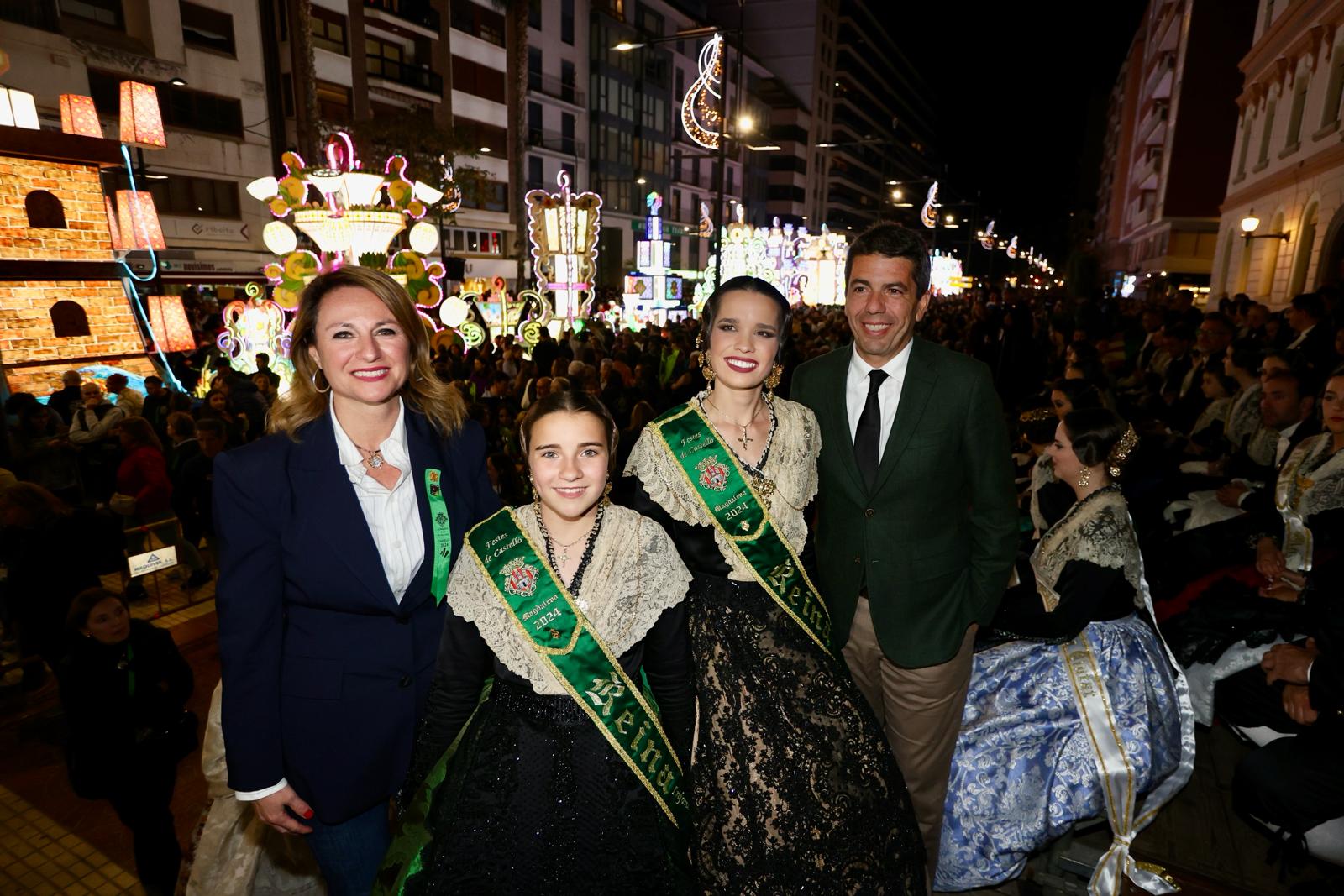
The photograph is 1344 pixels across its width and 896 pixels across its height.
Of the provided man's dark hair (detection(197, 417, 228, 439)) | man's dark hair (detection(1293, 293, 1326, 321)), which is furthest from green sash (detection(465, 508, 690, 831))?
man's dark hair (detection(1293, 293, 1326, 321))

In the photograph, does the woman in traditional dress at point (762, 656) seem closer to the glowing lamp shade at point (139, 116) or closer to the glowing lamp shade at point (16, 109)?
the glowing lamp shade at point (16, 109)

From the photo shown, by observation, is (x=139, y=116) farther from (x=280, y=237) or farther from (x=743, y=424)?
Answer: (x=743, y=424)

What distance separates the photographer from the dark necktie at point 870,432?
277 centimetres

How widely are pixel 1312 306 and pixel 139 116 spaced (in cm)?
1708

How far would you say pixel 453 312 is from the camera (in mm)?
13367

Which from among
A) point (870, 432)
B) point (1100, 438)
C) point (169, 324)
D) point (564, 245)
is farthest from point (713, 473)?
point (564, 245)

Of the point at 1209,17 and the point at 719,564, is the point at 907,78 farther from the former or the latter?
the point at 719,564

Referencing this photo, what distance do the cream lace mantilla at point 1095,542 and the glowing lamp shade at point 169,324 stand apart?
1341cm

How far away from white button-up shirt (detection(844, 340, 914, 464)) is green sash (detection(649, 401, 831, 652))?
1.68 feet

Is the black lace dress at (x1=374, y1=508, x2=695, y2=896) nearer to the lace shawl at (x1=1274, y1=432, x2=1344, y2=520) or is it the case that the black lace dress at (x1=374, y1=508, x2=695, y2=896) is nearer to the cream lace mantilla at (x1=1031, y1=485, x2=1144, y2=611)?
the cream lace mantilla at (x1=1031, y1=485, x2=1144, y2=611)

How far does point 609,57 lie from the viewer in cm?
3856

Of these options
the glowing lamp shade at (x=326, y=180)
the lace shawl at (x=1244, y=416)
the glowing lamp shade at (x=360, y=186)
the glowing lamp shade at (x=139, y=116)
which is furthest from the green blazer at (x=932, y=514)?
the glowing lamp shade at (x=139, y=116)

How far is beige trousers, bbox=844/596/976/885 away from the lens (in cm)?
279

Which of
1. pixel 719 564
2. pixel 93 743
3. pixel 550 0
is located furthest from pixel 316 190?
pixel 550 0
